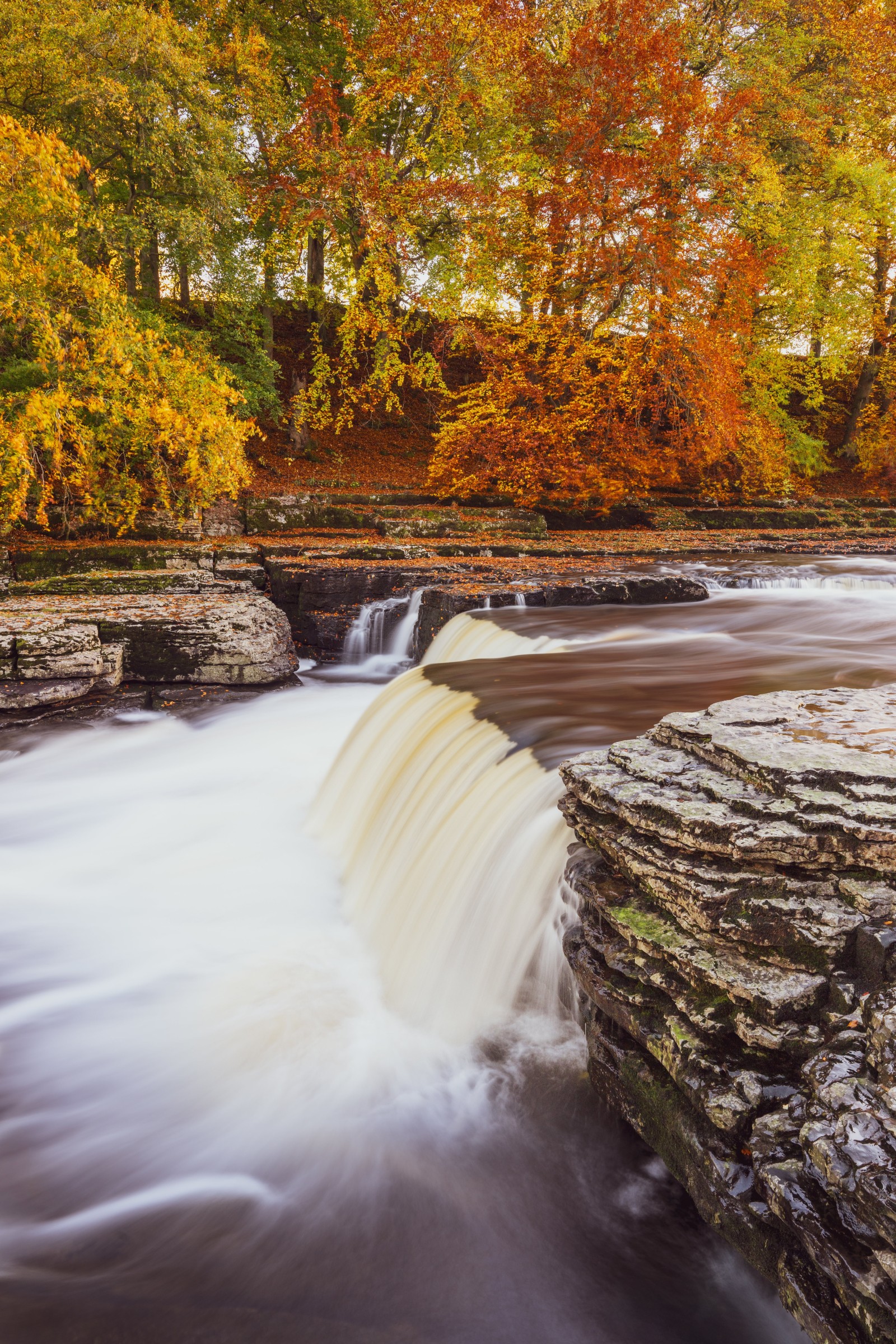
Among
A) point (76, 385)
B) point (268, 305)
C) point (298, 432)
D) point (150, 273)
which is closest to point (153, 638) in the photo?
point (76, 385)

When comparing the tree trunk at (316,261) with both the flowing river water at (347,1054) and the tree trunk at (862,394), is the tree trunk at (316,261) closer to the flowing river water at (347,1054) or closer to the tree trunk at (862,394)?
the flowing river water at (347,1054)

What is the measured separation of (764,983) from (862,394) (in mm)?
24266

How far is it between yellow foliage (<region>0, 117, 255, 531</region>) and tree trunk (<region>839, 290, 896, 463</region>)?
61.2ft

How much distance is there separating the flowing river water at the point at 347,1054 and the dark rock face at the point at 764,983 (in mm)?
342

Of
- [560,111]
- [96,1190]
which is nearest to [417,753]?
[96,1190]

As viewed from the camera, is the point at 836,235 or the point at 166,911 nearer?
the point at 166,911

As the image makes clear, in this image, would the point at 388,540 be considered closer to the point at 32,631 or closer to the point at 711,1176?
the point at 32,631

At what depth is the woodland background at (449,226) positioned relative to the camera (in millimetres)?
8984

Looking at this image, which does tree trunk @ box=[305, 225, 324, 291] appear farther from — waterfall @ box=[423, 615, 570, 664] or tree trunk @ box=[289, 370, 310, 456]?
waterfall @ box=[423, 615, 570, 664]

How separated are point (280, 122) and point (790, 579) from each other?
11.5 m

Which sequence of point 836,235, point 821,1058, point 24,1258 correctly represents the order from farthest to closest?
point 836,235, point 24,1258, point 821,1058

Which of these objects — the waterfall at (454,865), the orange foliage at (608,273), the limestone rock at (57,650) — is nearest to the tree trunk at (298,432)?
the orange foliage at (608,273)

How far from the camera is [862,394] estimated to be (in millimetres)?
21547

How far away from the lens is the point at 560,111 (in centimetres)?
1272
